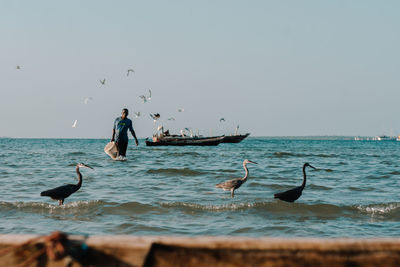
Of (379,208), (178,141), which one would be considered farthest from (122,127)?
(178,141)

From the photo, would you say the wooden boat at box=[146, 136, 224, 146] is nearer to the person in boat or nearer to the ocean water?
the person in boat

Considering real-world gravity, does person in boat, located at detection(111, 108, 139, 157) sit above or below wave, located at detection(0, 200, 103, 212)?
above

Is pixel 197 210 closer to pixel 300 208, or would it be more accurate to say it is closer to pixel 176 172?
pixel 300 208

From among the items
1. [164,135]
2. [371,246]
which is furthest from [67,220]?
[164,135]

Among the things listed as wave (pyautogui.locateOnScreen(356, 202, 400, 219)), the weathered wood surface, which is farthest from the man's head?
the weathered wood surface

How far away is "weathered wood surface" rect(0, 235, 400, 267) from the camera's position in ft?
6.77

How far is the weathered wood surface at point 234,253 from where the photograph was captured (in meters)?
2.06

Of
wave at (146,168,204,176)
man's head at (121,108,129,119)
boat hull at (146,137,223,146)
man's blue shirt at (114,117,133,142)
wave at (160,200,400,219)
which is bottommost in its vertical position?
wave at (160,200,400,219)

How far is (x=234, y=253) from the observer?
6.86 ft

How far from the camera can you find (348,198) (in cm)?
1123

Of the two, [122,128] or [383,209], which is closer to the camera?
[383,209]

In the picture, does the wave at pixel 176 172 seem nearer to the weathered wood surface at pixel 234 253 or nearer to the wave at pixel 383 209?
the wave at pixel 383 209

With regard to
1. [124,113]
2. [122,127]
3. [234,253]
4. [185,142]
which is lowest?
[234,253]

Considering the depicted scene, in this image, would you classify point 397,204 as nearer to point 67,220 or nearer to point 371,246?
point 67,220
